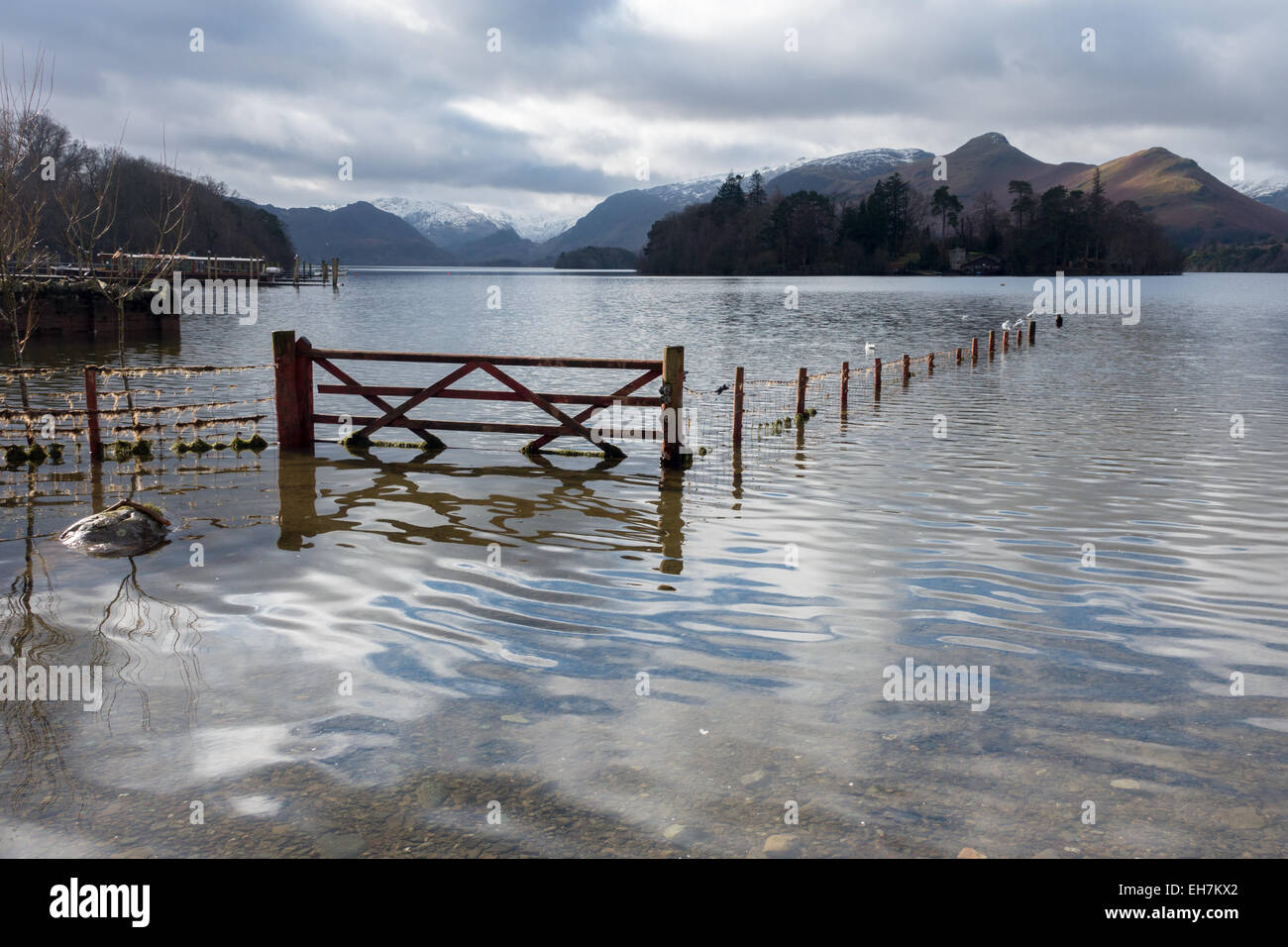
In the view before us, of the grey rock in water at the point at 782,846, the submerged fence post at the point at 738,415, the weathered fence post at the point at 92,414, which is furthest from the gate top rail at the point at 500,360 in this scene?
the grey rock in water at the point at 782,846

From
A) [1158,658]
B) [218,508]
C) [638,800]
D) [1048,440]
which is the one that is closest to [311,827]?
[638,800]

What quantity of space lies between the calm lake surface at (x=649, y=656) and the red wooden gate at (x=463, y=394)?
0.67m

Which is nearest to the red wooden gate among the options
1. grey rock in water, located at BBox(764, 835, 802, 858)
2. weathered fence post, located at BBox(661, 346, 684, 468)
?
weathered fence post, located at BBox(661, 346, 684, 468)

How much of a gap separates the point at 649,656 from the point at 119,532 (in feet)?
22.8

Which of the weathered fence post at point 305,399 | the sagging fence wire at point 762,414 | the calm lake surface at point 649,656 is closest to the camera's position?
the calm lake surface at point 649,656

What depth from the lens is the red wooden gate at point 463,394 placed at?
1579 cm

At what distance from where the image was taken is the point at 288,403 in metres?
17.2

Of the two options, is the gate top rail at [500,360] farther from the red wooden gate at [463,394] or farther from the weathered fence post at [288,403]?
the weathered fence post at [288,403]

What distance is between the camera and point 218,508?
43.1ft

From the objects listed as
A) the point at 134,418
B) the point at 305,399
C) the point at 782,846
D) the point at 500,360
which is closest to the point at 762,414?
the point at 500,360

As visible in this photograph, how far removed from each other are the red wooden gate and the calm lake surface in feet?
2.21

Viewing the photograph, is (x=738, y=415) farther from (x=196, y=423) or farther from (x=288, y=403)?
(x=196, y=423)

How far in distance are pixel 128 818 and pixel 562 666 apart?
3.17m
